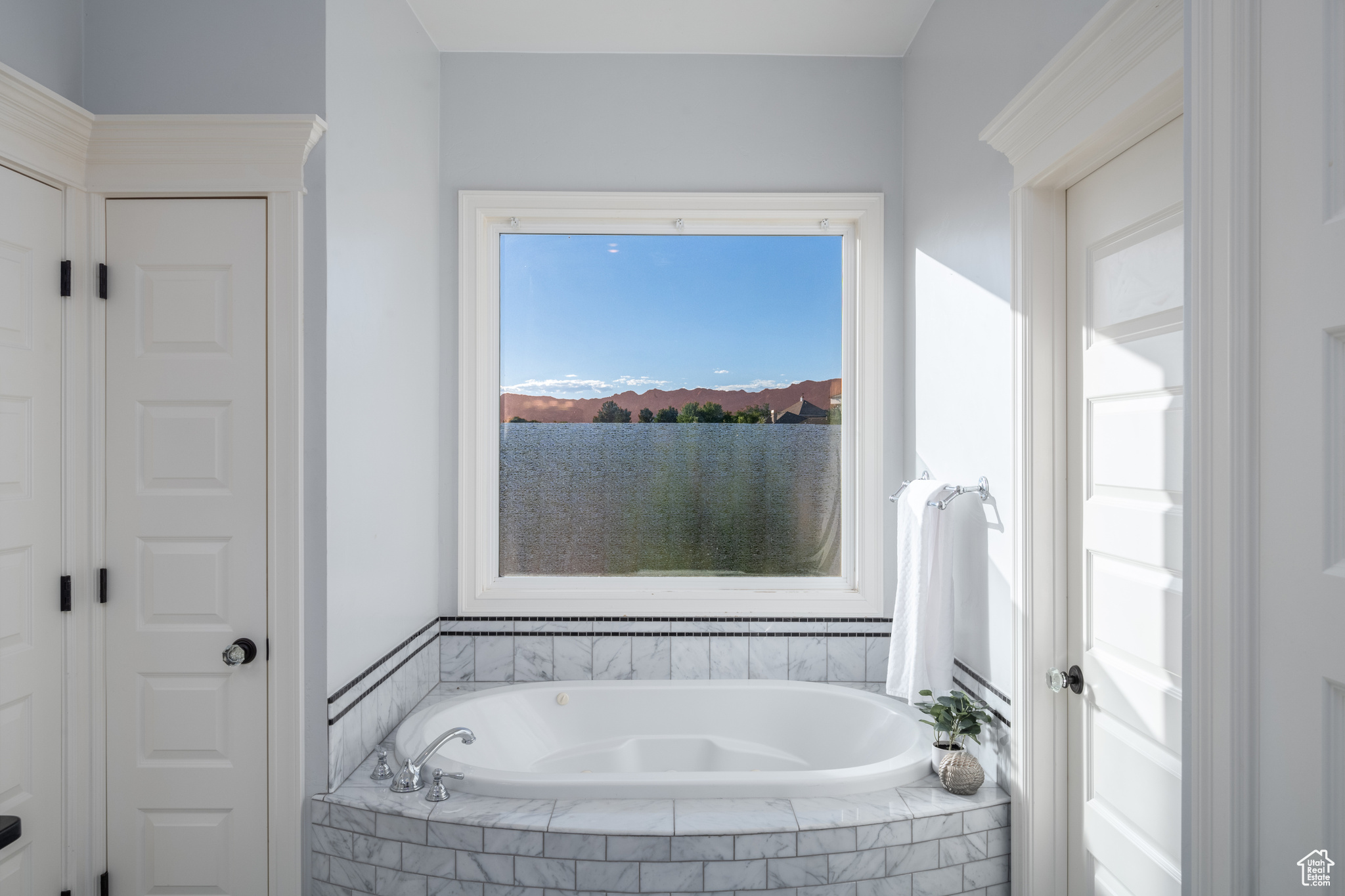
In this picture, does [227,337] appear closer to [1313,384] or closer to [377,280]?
[377,280]

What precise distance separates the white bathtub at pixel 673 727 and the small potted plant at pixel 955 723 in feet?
0.66

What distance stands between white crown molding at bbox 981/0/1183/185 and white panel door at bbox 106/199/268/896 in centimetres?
178

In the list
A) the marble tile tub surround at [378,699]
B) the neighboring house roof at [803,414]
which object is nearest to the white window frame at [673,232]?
the neighboring house roof at [803,414]

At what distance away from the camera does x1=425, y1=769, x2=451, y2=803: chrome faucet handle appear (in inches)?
68.9

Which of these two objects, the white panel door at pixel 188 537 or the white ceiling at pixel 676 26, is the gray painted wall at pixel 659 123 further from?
the white panel door at pixel 188 537

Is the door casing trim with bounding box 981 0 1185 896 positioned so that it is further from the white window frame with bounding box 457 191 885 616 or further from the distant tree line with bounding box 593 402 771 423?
the distant tree line with bounding box 593 402 771 423

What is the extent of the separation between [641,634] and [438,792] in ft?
3.16

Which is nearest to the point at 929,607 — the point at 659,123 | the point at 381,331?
the point at 381,331

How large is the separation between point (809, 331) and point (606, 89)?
113 centimetres

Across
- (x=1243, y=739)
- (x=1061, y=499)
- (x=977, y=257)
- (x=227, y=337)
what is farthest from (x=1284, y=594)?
(x=227, y=337)

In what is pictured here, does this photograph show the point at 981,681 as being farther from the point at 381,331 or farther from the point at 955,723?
the point at 381,331

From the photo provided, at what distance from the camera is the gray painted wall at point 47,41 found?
1571 mm

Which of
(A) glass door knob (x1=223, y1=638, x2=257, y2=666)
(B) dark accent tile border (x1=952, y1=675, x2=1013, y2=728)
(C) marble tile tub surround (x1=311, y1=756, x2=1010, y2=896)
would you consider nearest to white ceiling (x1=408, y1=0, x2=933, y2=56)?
(A) glass door knob (x1=223, y1=638, x2=257, y2=666)

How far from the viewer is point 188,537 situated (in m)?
1.75
